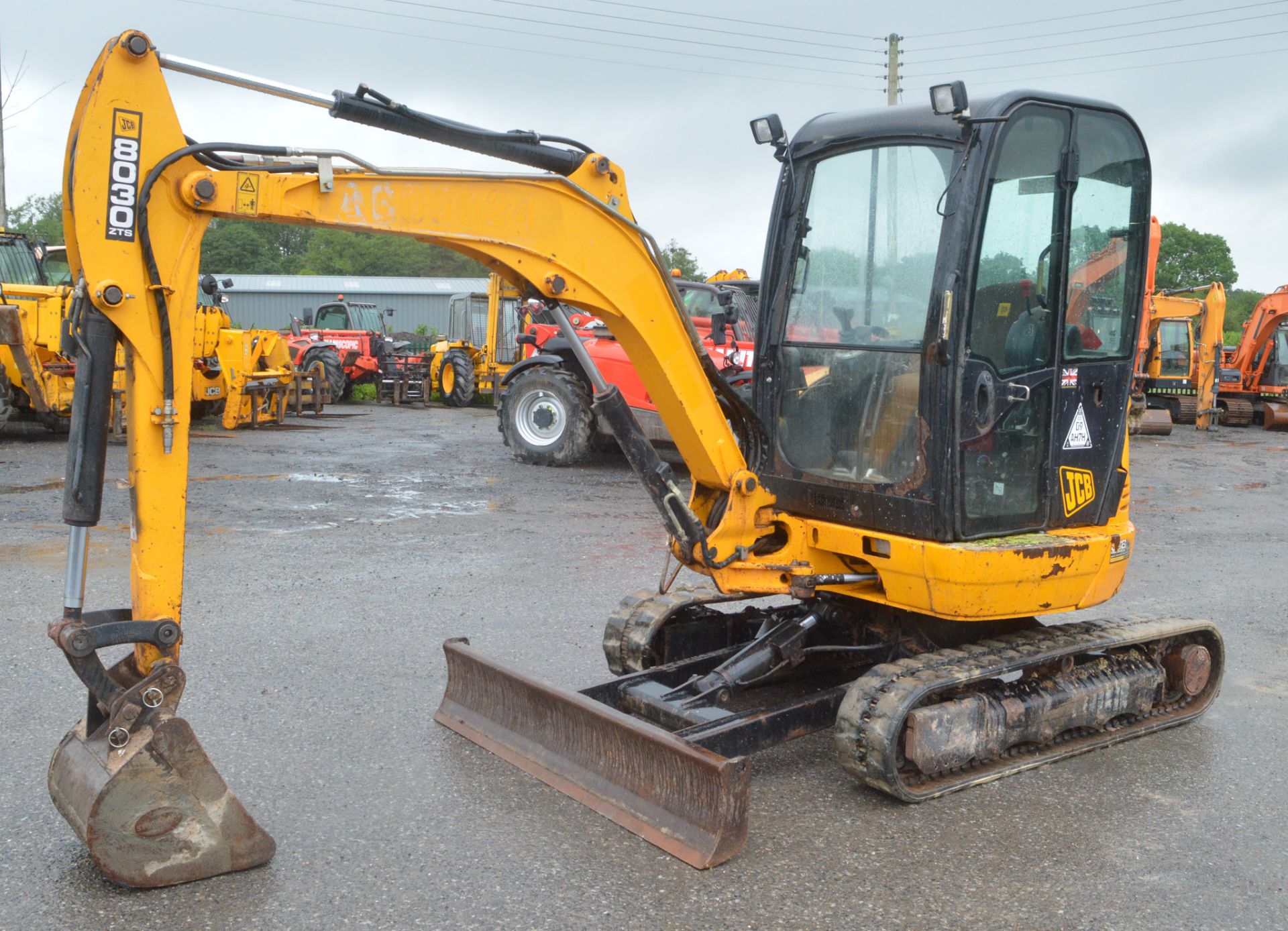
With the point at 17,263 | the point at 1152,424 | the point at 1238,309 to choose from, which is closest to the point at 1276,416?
the point at 1152,424

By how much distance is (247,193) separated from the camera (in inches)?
149

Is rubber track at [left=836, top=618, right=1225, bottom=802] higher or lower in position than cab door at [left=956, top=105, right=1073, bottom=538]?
lower

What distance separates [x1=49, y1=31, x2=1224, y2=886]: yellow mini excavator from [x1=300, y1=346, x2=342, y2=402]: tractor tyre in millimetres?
21001

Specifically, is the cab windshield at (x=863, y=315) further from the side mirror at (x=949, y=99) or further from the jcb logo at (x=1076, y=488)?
the jcb logo at (x=1076, y=488)

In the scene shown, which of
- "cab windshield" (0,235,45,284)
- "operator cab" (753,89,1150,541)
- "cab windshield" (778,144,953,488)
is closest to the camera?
"operator cab" (753,89,1150,541)

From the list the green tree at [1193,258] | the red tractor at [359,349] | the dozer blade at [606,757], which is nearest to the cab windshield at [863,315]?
the dozer blade at [606,757]

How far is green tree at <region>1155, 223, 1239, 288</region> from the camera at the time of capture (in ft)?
266

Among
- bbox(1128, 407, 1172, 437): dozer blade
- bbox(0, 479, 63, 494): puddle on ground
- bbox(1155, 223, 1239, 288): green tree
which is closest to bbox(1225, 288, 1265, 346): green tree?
bbox(1155, 223, 1239, 288): green tree

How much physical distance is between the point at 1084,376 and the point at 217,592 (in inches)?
208

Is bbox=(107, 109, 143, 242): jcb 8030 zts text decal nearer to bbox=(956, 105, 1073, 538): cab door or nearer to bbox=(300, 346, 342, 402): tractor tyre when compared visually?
bbox=(956, 105, 1073, 538): cab door

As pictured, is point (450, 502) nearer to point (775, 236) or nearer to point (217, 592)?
point (217, 592)

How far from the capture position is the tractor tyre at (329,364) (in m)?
25.3

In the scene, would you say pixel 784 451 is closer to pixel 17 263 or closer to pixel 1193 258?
pixel 17 263

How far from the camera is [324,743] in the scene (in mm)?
4906
